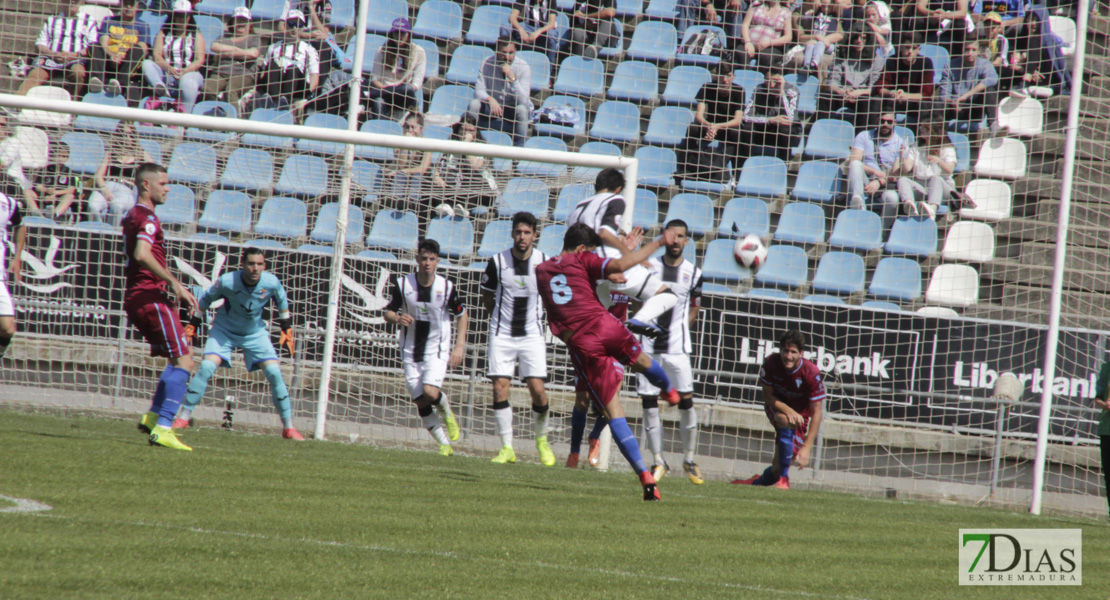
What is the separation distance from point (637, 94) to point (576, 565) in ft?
37.9

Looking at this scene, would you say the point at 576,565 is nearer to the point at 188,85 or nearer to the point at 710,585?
the point at 710,585

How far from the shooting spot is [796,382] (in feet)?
31.0

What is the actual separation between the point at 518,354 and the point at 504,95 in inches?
248

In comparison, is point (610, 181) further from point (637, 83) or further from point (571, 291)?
point (637, 83)

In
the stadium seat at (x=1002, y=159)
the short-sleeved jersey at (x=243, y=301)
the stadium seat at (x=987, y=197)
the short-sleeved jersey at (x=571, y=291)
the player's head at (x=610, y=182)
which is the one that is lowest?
the short-sleeved jersey at (x=243, y=301)

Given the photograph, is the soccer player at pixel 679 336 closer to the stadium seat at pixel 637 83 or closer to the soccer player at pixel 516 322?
the soccer player at pixel 516 322

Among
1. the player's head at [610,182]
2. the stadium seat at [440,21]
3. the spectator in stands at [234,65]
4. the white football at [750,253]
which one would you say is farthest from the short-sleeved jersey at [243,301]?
the stadium seat at [440,21]

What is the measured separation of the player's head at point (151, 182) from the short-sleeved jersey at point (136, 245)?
0.31ft

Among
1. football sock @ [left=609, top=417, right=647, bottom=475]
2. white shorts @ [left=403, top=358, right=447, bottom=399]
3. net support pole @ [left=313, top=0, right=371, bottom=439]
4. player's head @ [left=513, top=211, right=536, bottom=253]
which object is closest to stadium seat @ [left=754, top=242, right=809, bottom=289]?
player's head @ [left=513, top=211, right=536, bottom=253]

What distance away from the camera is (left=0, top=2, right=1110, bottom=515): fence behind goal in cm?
1126

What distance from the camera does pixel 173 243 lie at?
11406 millimetres

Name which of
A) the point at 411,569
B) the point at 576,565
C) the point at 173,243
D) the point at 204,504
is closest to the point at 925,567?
the point at 576,565

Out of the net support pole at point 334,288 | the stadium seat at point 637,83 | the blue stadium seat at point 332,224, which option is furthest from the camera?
the stadium seat at point 637,83

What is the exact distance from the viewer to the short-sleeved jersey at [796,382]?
9.41m
